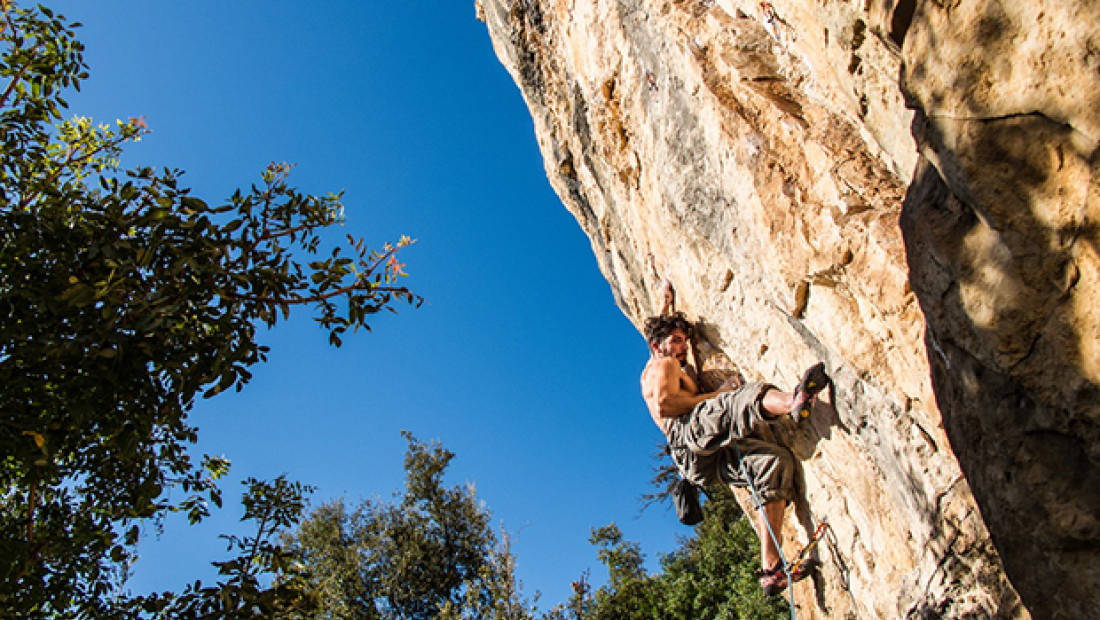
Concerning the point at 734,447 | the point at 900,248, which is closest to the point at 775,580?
the point at 734,447

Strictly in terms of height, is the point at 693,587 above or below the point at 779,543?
above

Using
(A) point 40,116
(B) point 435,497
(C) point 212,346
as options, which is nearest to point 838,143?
(C) point 212,346

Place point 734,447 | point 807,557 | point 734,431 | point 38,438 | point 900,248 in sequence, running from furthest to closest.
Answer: point 734,447 → point 807,557 → point 734,431 → point 900,248 → point 38,438

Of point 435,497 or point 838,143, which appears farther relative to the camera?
point 435,497

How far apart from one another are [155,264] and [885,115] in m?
4.66

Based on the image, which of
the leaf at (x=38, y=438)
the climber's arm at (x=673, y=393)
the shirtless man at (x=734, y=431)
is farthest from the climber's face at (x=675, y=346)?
the leaf at (x=38, y=438)

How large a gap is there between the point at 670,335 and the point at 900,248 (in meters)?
2.95

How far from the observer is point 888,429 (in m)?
4.21

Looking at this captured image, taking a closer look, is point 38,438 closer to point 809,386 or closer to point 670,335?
point 809,386

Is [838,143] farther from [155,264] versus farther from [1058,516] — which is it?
[155,264]

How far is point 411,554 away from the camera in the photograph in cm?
1592

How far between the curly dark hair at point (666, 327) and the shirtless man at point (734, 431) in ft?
0.94

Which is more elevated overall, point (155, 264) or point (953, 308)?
point (155, 264)

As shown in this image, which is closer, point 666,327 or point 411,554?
point 666,327
